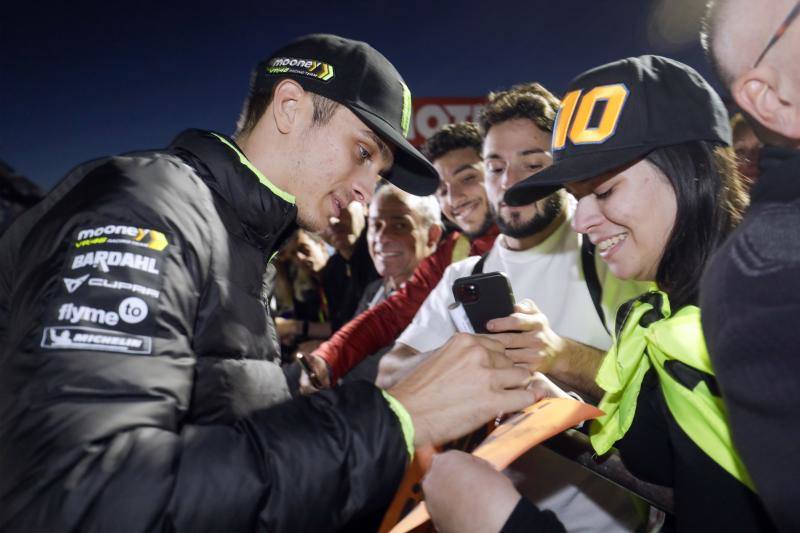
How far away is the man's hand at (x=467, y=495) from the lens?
0.94 metres

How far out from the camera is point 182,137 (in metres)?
1.32

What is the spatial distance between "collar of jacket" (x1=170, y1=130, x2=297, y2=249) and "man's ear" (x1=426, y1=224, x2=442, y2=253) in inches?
94.7

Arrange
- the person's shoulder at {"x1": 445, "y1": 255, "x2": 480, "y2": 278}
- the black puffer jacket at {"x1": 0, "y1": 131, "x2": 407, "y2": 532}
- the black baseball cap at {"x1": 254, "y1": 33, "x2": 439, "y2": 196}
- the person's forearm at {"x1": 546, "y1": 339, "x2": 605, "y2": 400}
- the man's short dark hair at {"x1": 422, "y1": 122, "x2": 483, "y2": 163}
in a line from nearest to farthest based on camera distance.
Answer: the black puffer jacket at {"x1": 0, "y1": 131, "x2": 407, "y2": 532}, the black baseball cap at {"x1": 254, "y1": 33, "x2": 439, "y2": 196}, the person's forearm at {"x1": 546, "y1": 339, "x2": 605, "y2": 400}, the person's shoulder at {"x1": 445, "y1": 255, "x2": 480, "y2": 278}, the man's short dark hair at {"x1": 422, "y1": 122, "x2": 483, "y2": 163}

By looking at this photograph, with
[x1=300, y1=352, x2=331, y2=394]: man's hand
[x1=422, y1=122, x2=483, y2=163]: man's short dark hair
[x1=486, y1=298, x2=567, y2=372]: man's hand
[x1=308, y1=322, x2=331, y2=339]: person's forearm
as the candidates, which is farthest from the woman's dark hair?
[x1=308, y1=322, x2=331, y2=339]: person's forearm

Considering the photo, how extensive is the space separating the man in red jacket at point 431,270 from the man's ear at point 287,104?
4.97ft

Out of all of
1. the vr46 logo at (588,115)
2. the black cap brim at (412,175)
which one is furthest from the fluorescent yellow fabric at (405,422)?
the black cap brim at (412,175)

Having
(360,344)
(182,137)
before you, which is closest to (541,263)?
(360,344)

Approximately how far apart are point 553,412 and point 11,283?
3.96ft

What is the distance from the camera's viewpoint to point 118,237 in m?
0.88

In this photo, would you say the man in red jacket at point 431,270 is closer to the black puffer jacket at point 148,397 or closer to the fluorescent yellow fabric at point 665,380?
the fluorescent yellow fabric at point 665,380

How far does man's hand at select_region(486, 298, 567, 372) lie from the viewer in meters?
1.54

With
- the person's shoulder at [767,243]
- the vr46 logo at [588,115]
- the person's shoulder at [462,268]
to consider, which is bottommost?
the person's shoulder at [462,268]

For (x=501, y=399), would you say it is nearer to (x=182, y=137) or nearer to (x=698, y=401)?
(x=698, y=401)

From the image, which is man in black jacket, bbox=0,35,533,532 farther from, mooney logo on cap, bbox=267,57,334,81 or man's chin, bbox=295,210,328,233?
mooney logo on cap, bbox=267,57,334,81
